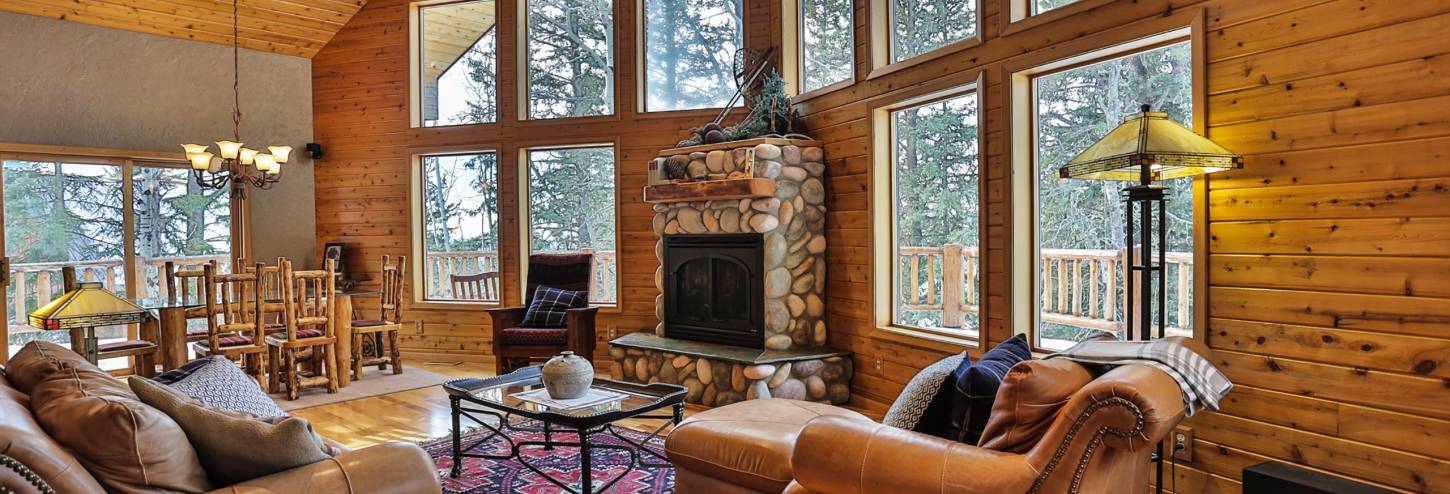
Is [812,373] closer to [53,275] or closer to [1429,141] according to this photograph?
[1429,141]

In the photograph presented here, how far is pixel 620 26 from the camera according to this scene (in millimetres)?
6797

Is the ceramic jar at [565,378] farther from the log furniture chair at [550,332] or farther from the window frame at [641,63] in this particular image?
the window frame at [641,63]

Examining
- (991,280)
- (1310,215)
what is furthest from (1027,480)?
(991,280)

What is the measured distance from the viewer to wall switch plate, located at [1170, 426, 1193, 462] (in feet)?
10.9

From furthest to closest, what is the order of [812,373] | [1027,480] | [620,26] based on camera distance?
[620,26] → [812,373] → [1027,480]

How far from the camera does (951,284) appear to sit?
15.9 ft

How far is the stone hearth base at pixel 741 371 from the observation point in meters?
5.05

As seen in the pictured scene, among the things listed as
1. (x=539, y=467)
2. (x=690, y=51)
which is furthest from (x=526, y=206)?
(x=539, y=467)

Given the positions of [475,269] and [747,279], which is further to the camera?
[475,269]

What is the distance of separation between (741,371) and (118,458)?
371 centimetres

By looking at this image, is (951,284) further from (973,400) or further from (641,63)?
(641,63)

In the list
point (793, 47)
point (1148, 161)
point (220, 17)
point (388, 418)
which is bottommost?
point (388, 418)

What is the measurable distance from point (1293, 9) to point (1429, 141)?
66 cm

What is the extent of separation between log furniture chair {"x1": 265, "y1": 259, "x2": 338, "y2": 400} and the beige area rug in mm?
72
